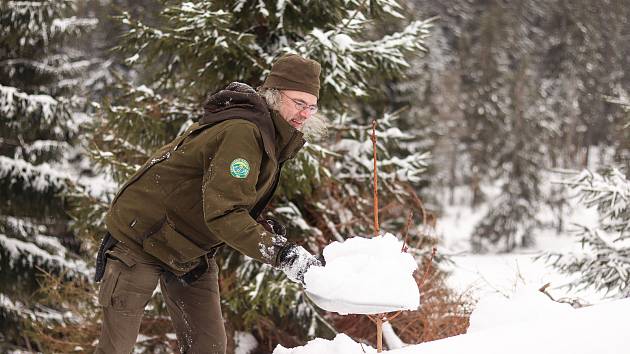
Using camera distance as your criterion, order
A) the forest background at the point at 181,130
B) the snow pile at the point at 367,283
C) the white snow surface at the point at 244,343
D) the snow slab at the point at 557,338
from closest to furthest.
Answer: the snow slab at the point at 557,338, the snow pile at the point at 367,283, the forest background at the point at 181,130, the white snow surface at the point at 244,343

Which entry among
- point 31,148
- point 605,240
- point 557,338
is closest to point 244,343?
point 605,240

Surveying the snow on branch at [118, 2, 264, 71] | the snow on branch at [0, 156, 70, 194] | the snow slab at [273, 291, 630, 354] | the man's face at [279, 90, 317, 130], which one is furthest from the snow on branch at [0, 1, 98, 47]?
the snow slab at [273, 291, 630, 354]

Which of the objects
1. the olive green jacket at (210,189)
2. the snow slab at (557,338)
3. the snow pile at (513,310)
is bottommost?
the snow pile at (513,310)

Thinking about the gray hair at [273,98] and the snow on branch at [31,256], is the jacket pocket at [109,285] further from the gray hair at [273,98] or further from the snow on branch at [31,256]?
the snow on branch at [31,256]

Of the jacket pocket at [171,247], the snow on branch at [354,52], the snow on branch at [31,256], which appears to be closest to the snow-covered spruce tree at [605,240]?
the snow on branch at [354,52]

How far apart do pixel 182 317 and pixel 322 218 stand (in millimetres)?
3386

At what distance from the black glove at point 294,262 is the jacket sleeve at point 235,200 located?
0.11 ft

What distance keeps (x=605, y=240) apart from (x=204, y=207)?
5816 millimetres

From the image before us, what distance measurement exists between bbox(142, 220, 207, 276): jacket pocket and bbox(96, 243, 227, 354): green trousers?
0.34ft

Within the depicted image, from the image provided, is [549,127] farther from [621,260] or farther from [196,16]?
[196,16]

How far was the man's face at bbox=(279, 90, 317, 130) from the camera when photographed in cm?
278

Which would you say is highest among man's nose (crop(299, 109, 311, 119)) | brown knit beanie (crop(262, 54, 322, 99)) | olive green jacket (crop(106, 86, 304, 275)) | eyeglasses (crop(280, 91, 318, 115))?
brown knit beanie (crop(262, 54, 322, 99))

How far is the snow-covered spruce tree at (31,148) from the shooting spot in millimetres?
8414

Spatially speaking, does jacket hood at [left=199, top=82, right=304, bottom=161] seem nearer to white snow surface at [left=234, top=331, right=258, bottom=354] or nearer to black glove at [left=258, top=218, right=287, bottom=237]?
black glove at [left=258, top=218, right=287, bottom=237]
